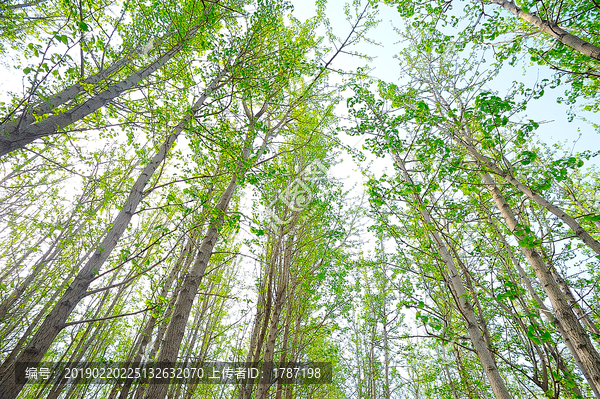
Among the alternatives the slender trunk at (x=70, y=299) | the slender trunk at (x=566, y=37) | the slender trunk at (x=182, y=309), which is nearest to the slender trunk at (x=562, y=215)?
the slender trunk at (x=566, y=37)

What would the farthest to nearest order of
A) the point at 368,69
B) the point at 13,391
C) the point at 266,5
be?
Answer: the point at 368,69
the point at 266,5
the point at 13,391

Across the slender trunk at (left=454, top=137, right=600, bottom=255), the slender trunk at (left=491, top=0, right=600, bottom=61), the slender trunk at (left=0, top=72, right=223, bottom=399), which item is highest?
the slender trunk at (left=491, top=0, right=600, bottom=61)

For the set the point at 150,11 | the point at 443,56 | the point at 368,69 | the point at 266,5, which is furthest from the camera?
the point at 443,56

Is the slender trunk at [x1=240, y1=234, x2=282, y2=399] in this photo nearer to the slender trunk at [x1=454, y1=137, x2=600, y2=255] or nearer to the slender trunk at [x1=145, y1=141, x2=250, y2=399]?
the slender trunk at [x1=145, y1=141, x2=250, y2=399]

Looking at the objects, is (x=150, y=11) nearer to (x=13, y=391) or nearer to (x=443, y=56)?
(x=13, y=391)

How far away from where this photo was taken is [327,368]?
731 cm

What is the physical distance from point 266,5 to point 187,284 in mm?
4617

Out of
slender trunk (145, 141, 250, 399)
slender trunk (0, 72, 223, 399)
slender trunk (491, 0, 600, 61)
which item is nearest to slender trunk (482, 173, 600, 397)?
slender trunk (491, 0, 600, 61)

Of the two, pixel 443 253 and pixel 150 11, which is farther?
pixel 150 11

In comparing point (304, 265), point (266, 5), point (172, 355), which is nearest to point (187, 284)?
point (172, 355)

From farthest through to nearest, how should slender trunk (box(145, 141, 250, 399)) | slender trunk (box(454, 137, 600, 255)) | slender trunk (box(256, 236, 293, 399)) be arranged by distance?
1. slender trunk (box(256, 236, 293, 399))
2. slender trunk (box(454, 137, 600, 255))
3. slender trunk (box(145, 141, 250, 399))

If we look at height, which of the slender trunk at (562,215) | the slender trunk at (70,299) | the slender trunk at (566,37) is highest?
the slender trunk at (566,37)

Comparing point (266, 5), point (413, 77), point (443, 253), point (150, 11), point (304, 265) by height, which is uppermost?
point (413, 77)

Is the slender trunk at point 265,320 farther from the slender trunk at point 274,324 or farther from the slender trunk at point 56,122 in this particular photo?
the slender trunk at point 56,122
